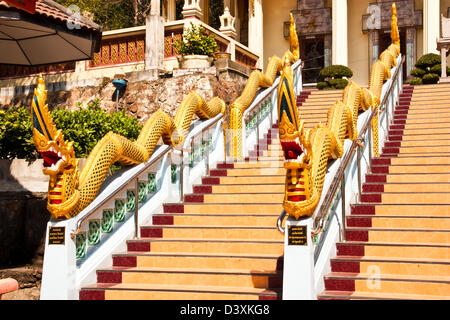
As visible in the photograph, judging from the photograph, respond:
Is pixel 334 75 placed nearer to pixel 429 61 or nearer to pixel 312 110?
pixel 429 61

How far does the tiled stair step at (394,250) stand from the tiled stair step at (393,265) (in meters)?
0.11

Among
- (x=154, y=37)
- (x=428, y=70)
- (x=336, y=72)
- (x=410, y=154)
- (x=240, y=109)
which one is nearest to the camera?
(x=410, y=154)

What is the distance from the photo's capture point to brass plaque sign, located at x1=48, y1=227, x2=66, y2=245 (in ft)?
23.0

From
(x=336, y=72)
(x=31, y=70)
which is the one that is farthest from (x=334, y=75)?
(x=31, y=70)

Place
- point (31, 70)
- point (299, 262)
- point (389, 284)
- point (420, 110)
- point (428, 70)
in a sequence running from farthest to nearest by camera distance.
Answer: point (428, 70)
point (31, 70)
point (420, 110)
point (389, 284)
point (299, 262)

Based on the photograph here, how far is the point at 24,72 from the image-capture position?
17.4m

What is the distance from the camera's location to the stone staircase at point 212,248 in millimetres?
6941

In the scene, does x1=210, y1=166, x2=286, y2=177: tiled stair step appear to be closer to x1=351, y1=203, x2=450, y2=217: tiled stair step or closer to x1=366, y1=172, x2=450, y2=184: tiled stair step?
x1=366, y1=172, x2=450, y2=184: tiled stair step

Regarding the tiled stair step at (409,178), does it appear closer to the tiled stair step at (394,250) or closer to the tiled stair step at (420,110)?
the tiled stair step at (394,250)

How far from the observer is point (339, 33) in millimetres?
21734

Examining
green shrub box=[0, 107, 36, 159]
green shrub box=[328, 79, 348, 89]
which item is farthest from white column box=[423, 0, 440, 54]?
green shrub box=[0, 107, 36, 159]

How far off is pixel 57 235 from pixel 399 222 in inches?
168
